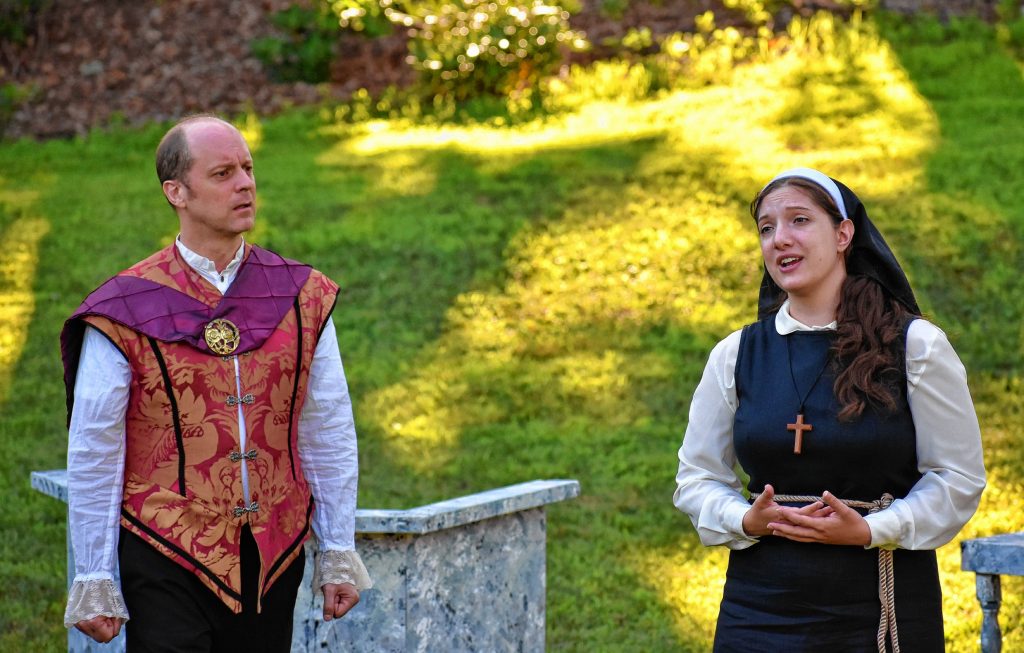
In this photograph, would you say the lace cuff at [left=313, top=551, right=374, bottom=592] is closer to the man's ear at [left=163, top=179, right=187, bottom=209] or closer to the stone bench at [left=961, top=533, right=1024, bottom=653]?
the man's ear at [left=163, top=179, right=187, bottom=209]

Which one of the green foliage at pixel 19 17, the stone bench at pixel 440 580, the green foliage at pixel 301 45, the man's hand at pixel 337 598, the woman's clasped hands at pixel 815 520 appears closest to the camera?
the woman's clasped hands at pixel 815 520

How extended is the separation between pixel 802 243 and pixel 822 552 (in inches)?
26.7

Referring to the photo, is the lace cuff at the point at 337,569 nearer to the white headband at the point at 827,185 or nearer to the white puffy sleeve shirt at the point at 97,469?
the white puffy sleeve shirt at the point at 97,469

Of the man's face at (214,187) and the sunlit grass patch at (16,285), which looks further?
the sunlit grass patch at (16,285)

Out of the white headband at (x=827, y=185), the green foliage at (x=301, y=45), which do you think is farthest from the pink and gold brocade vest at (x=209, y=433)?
the green foliage at (x=301, y=45)

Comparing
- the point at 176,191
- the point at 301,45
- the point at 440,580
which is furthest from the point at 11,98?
the point at 176,191

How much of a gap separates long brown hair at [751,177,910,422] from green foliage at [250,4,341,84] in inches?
390

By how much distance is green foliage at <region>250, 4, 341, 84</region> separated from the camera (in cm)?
1248

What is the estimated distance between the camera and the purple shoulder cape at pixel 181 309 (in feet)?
9.94

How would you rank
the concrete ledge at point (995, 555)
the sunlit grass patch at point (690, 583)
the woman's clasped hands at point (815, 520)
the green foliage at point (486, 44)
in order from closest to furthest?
the woman's clasped hands at point (815, 520) < the concrete ledge at point (995, 555) < the sunlit grass patch at point (690, 583) < the green foliage at point (486, 44)

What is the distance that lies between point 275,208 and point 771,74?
417cm

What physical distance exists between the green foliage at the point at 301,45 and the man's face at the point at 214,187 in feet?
31.3

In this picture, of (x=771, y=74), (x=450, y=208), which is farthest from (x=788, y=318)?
(x=771, y=74)

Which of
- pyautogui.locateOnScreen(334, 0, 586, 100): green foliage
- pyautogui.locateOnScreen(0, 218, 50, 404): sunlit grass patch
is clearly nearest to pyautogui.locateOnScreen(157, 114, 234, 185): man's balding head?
pyautogui.locateOnScreen(0, 218, 50, 404): sunlit grass patch
